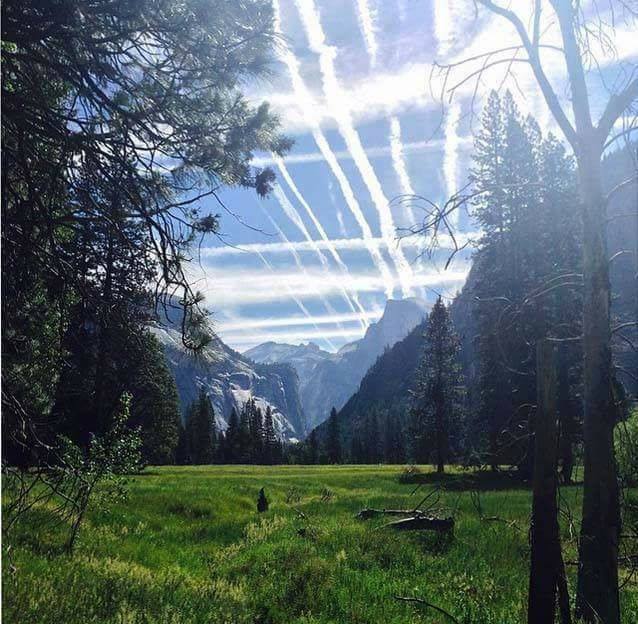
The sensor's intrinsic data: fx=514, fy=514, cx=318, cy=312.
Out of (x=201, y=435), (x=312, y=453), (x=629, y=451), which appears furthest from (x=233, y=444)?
(x=629, y=451)

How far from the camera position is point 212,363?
5.68m

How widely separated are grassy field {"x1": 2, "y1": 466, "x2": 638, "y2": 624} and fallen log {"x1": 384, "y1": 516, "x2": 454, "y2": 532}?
482mm

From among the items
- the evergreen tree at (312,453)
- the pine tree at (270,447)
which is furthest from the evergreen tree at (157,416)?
the evergreen tree at (312,453)

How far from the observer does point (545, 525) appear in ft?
16.0

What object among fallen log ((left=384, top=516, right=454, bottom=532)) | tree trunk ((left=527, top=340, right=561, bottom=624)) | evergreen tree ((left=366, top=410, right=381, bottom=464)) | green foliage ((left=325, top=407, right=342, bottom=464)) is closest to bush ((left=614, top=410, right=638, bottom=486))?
tree trunk ((left=527, top=340, right=561, bottom=624))

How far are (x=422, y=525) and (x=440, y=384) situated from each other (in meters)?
27.5

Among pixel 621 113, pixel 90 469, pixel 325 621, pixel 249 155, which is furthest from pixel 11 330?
pixel 621 113

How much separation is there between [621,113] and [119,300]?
17.8 ft

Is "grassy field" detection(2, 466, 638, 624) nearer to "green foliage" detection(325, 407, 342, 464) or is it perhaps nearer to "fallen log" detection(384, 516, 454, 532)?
"fallen log" detection(384, 516, 454, 532)

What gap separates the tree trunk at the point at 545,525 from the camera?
191 inches

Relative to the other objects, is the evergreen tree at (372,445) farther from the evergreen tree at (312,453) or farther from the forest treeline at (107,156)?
the forest treeline at (107,156)

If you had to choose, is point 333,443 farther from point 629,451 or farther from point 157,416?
point 629,451

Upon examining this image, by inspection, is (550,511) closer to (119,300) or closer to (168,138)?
(119,300)

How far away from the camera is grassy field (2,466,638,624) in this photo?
646 cm
